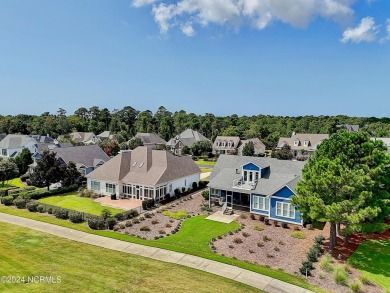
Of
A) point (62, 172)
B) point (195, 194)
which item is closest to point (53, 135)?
point (62, 172)

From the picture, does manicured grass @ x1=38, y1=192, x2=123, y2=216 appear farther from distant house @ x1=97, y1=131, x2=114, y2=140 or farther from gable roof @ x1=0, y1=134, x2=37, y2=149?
distant house @ x1=97, y1=131, x2=114, y2=140

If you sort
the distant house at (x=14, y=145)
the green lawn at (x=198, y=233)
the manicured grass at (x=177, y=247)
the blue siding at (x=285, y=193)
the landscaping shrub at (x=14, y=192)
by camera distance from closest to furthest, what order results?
the manicured grass at (x=177, y=247) → the green lawn at (x=198, y=233) → the blue siding at (x=285, y=193) → the landscaping shrub at (x=14, y=192) → the distant house at (x=14, y=145)

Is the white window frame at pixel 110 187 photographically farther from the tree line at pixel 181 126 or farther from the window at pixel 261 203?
the tree line at pixel 181 126

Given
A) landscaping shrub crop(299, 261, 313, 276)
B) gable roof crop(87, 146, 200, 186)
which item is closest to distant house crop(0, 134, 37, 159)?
gable roof crop(87, 146, 200, 186)

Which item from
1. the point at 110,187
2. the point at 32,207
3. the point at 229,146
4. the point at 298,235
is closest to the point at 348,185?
the point at 298,235

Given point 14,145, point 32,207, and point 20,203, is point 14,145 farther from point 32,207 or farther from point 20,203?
point 32,207

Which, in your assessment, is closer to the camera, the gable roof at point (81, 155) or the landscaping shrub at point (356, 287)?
the landscaping shrub at point (356, 287)

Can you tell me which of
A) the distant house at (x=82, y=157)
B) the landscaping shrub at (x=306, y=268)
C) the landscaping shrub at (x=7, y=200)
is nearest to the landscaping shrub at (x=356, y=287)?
the landscaping shrub at (x=306, y=268)

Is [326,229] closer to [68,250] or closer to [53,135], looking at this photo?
[68,250]
